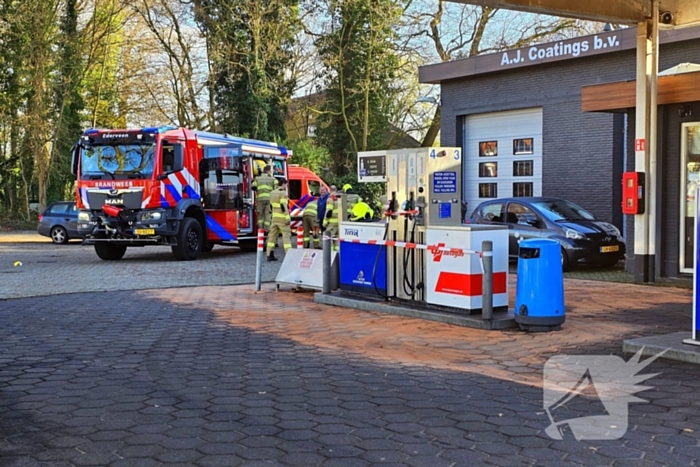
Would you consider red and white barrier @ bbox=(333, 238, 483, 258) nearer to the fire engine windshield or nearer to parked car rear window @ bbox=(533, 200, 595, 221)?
parked car rear window @ bbox=(533, 200, 595, 221)

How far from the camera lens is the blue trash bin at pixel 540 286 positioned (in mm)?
8555

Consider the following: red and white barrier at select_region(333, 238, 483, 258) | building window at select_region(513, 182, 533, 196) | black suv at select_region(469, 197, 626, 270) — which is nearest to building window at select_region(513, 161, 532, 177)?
building window at select_region(513, 182, 533, 196)

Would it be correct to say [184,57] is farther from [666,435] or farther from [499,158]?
[666,435]

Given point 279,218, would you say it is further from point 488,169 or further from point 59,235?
point 59,235

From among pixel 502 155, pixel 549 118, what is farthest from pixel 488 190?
pixel 549 118

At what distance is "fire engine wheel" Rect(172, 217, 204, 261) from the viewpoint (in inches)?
711

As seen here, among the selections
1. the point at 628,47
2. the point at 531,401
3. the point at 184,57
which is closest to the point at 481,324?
the point at 531,401

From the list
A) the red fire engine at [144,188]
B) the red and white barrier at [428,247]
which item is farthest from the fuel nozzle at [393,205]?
the red fire engine at [144,188]

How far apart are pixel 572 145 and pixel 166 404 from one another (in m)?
16.8

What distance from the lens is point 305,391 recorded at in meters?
6.20

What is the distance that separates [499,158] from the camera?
2269 centimetres

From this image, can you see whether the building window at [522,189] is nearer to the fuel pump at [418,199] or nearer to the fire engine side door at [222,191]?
the fire engine side door at [222,191]

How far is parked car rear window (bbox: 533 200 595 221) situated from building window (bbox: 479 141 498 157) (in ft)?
22.6

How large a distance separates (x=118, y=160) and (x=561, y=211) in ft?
32.5
